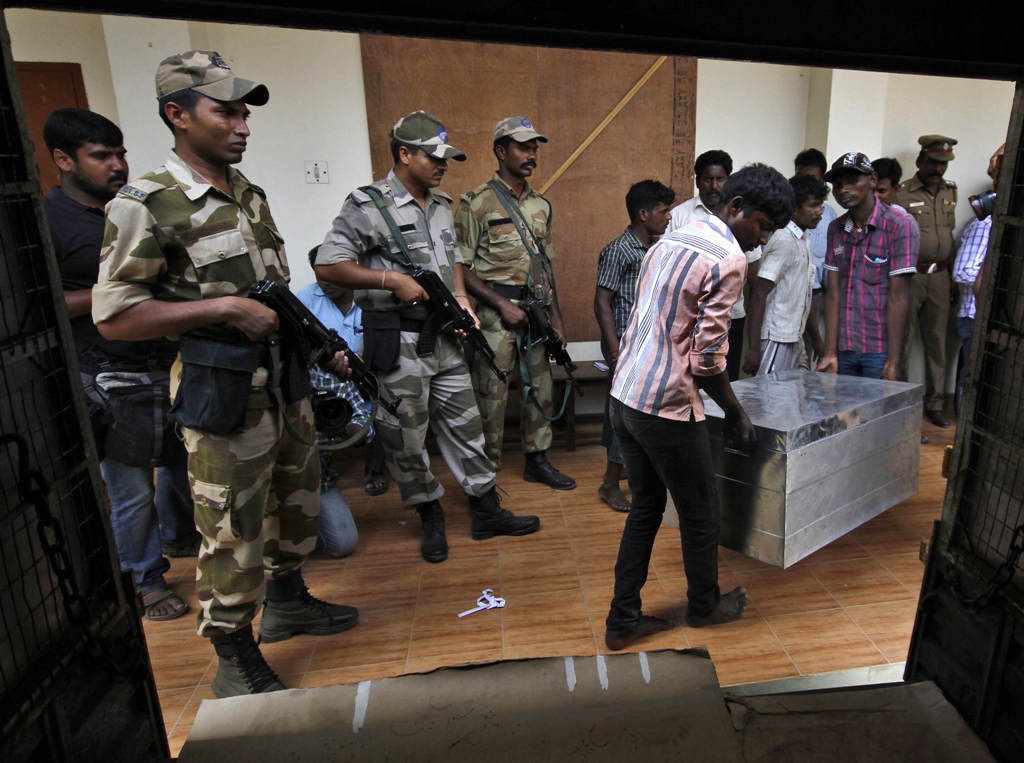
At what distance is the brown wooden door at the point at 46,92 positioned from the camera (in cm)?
333

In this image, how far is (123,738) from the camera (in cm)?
121

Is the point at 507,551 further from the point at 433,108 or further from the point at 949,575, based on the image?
the point at 433,108

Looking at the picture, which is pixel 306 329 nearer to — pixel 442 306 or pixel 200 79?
pixel 200 79

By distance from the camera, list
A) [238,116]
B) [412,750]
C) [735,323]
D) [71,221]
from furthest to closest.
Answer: [735,323], [71,221], [238,116], [412,750]

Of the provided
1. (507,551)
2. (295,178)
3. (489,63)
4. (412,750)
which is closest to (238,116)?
(412,750)

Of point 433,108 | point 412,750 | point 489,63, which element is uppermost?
point 489,63

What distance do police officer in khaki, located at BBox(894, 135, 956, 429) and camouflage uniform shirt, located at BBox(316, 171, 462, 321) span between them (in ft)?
10.3

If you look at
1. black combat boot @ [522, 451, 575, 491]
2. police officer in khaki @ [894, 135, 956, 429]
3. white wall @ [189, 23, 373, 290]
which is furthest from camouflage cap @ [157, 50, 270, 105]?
police officer in khaki @ [894, 135, 956, 429]

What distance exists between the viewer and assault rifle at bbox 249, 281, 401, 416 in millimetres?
1745

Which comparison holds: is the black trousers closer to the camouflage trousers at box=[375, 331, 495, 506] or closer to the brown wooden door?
the camouflage trousers at box=[375, 331, 495, 506]

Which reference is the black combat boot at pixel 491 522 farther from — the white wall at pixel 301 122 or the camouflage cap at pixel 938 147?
the camouflage cap at pixel 938 147

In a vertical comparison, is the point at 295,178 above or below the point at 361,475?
above

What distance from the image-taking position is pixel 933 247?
412 cm

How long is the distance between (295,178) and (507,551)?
7.95ft
